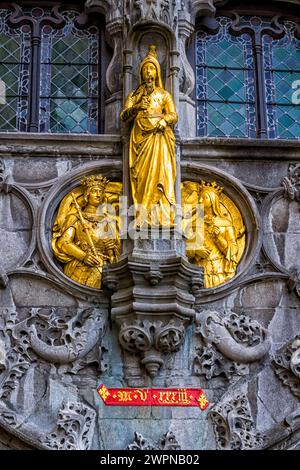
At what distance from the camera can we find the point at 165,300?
15227 millimetres

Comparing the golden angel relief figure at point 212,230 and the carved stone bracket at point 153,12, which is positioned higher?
the carved stone bracket at point 153,12

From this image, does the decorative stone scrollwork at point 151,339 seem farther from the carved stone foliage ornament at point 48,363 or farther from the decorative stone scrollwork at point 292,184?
the decorative stone scrollwork at point 292,184

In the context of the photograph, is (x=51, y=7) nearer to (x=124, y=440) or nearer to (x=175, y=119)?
(x=175, y=119)

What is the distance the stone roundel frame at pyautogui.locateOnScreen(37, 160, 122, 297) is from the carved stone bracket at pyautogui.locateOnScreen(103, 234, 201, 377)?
0.45 metres

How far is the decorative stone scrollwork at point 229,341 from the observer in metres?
15.3

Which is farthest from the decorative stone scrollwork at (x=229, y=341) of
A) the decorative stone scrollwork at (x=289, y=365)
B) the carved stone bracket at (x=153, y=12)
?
the carved stone bracket at (x=153, y=12)

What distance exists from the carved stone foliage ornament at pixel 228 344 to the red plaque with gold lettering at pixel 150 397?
319 millimetres

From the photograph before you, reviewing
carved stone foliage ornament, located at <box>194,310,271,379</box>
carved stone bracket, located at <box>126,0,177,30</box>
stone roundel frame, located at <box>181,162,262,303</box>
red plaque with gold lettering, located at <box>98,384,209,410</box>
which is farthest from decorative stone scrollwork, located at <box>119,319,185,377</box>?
carved stone bracket, located at <box>126,0,177,30</box>

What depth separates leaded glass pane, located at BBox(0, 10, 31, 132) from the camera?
17.1 metres

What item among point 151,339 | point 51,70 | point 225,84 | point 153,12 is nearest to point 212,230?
point 151,339

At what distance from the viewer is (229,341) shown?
1539cm

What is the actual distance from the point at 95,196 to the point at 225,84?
2.70m

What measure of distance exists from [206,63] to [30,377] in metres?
5.16

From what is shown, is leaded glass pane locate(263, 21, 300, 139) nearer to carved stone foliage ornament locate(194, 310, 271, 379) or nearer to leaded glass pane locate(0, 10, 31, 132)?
carved stone foliage ornament locate(194, 310, 271, 379)
